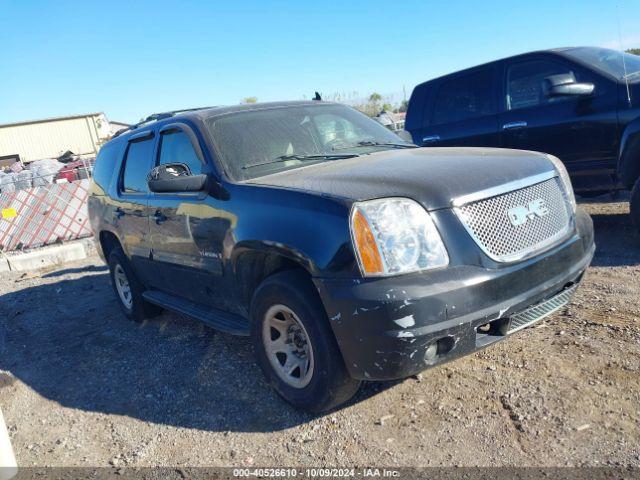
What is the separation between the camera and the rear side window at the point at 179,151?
12.6 feet

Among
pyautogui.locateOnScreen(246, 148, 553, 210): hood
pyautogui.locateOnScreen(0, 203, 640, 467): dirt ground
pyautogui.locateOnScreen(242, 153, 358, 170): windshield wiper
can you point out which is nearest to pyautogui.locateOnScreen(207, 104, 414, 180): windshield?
pyautogui.locateOnScreen(242, 153, 358, 170): windshield wiper

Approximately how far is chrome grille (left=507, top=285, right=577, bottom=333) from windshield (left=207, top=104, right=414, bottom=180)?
1.64 m

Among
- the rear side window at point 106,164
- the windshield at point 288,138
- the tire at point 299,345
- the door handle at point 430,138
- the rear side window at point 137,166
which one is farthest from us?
the door handle at point 430,138

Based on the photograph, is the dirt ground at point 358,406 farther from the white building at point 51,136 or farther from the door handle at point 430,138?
the white building at point 51,136

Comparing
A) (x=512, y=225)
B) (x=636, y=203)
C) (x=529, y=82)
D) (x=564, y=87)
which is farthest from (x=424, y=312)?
(x=529, y=82)

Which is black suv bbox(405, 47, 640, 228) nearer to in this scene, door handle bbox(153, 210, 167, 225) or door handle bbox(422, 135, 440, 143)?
door handle bbox(422, 135, 440, 143)

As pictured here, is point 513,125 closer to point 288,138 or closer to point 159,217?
point 288,138

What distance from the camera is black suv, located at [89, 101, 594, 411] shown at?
2562 mm

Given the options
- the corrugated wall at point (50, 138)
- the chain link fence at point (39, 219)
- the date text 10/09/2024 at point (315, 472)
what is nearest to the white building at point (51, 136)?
the corrugated wall at point (50, 138)

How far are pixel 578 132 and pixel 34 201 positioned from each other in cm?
1181

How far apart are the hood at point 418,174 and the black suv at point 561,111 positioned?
2.40 metres

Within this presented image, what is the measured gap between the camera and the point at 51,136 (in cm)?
4628

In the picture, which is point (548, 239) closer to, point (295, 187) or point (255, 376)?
point (295, 187)

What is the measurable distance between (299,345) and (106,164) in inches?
141
